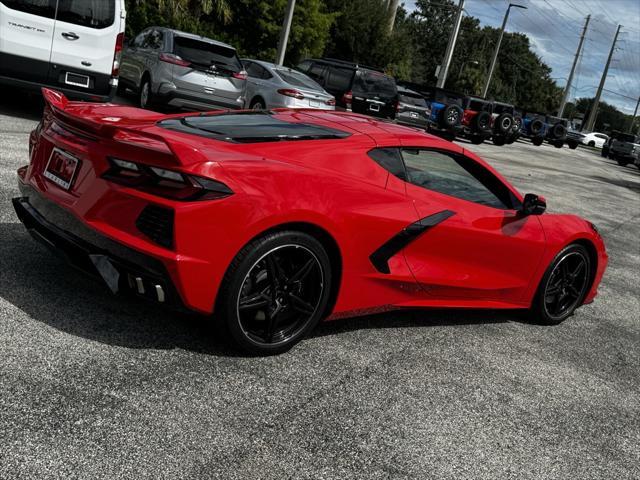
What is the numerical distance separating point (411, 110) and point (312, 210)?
18.7 meters

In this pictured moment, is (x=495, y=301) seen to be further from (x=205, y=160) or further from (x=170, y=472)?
(x=170, y=472)

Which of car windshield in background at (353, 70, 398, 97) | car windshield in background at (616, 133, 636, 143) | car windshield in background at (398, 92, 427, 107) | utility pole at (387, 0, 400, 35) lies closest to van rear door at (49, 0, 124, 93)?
car windshield in background at (353, 70, 398, 97)

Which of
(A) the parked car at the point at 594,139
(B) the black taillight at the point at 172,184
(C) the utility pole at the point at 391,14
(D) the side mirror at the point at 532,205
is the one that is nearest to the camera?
(B) the black taillight at the point at 172,184

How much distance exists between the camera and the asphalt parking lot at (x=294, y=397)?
2791 mm

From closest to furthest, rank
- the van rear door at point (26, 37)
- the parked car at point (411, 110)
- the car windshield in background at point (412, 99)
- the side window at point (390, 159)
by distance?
the side window at point (390, 159) → the van rear door at point (26, 37) → the parked car at point (411, 110) → the car windshield in background at point (412, 99)

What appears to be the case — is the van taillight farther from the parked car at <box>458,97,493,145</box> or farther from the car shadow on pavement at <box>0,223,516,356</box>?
the parked car at <box>458,97,493,145</box>

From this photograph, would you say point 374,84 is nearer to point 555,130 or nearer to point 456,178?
point 456,178

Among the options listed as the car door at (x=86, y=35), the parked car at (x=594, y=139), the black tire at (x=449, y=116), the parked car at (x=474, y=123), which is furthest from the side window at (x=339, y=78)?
the parked car at (x=594, y=139)

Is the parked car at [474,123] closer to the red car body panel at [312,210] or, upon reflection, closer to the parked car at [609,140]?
the parked car at [609,140]

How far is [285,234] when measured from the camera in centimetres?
358

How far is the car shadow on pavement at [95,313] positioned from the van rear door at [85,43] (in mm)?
5532

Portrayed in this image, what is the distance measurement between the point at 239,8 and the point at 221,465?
2700 cm

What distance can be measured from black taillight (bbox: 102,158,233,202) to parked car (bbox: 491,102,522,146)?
2506 cm

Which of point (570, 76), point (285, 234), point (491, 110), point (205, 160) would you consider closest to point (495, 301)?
point (285, 234)
